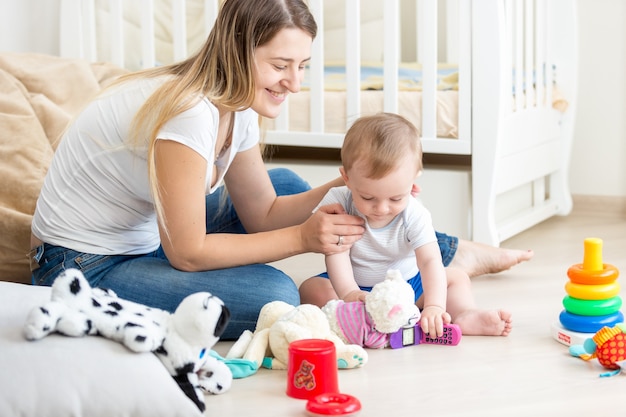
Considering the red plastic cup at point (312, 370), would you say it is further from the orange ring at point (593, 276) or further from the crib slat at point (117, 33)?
the crib slat at point (117, 33)

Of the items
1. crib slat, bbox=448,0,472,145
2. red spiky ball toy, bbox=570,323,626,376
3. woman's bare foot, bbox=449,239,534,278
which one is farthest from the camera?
crib slat, bbox=448,0,472,145

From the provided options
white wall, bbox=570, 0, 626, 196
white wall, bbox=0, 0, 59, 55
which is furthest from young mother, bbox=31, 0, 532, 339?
white wall, bbox=570, 0, 626, 196

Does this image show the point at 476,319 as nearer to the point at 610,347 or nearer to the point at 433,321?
the point at 433,321

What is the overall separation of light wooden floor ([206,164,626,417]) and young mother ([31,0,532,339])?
155mm

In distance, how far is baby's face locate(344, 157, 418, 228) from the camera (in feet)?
5.00

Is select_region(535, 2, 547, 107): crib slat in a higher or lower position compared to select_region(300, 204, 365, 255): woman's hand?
higher

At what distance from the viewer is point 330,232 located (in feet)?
5.21

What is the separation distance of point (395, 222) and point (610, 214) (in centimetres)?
143

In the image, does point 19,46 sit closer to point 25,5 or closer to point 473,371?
point 25,5

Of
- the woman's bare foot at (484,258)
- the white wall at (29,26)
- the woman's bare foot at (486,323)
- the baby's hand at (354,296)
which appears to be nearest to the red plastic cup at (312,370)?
the baby's hand at (354,296)

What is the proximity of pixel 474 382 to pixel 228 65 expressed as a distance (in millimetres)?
645

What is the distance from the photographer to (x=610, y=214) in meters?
2.83

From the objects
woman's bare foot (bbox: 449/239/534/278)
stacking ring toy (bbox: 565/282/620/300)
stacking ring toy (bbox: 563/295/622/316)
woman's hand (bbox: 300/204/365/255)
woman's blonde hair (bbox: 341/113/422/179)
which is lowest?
woman's bare foot (bbox: 449/239/534/278)

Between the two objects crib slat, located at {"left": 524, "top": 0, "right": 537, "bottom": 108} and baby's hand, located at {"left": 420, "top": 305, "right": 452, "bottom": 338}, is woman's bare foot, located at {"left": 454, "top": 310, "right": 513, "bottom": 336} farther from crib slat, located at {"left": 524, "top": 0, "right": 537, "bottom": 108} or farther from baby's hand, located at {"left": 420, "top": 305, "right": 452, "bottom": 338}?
crib slat, located at {"left": 524, "top": 0, "right": 537, "bottom": 108}
